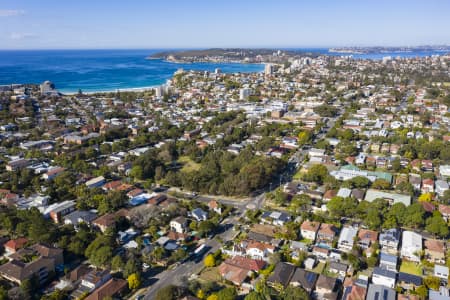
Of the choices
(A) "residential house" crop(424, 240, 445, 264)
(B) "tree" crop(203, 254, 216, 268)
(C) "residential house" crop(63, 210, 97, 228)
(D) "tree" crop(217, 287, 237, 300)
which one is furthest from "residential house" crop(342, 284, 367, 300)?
(C) "residential house" crop(63, 210, 97, 228)

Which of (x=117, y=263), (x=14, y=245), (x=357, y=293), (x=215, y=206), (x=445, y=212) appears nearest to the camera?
(x=357, y=293)

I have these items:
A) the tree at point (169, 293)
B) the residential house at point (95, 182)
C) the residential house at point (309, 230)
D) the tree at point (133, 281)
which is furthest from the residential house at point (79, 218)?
the residential house at point (309, 230)

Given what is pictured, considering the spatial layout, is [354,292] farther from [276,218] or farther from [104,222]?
[104,222]

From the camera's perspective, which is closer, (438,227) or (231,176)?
(438,227)

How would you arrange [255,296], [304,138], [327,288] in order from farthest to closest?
[304,138] < [327,288] < [255,296]

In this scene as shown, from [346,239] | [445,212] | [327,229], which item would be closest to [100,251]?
[327,229]

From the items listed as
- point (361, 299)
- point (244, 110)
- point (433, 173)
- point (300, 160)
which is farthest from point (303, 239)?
point (244, 110)

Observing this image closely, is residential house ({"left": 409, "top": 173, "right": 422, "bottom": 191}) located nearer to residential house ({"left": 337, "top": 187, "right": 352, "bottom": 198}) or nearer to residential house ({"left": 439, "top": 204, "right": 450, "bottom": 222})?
residential house ({"left": 439, "top": 204, "right": 450, "bottom": 222})

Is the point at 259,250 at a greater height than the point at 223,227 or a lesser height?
greater

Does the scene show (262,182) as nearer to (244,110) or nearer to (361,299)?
(361,299)
